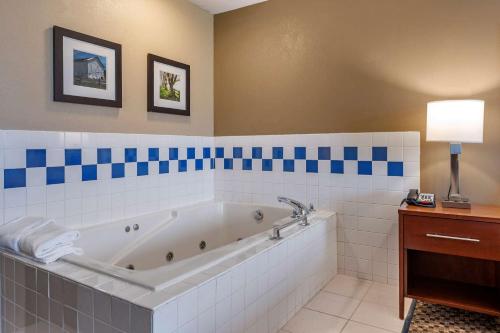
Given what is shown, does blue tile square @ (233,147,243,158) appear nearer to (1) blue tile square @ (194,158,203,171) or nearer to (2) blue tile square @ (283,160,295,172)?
(1) blue tile square @ (194,158,203,171)

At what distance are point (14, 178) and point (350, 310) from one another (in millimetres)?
1978

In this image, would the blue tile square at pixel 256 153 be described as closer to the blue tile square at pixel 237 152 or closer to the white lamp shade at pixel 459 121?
the blue tile square at pixel 237 152

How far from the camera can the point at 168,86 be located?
2641mm

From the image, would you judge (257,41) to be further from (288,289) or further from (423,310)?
(423,310)

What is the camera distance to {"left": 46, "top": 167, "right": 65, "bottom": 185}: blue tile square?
1.92m

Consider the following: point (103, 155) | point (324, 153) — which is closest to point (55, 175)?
point (103, 155)

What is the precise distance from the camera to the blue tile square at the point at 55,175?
→ 75.5 inches

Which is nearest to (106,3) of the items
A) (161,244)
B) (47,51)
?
(47,51)

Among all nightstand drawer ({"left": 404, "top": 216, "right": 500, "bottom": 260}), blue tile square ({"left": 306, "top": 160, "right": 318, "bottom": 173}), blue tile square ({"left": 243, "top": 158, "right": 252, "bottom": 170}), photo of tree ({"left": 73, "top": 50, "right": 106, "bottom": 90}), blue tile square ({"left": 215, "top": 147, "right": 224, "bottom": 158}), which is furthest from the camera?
blue tile square ({"left": 215, "top": 147, "right": 224, "bottom": 158})

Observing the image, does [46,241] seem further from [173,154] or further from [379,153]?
[379,153]

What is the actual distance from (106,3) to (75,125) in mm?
825

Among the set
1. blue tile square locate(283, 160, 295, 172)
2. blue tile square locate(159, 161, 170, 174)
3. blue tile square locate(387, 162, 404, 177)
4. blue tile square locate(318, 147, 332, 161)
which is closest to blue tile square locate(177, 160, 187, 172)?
blue tile square locate(159, 161, 170, 174)

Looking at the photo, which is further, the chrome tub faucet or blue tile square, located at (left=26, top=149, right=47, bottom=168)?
the chrome tub faucet

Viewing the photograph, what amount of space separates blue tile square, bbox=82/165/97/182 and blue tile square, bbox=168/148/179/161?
2.06 feet
